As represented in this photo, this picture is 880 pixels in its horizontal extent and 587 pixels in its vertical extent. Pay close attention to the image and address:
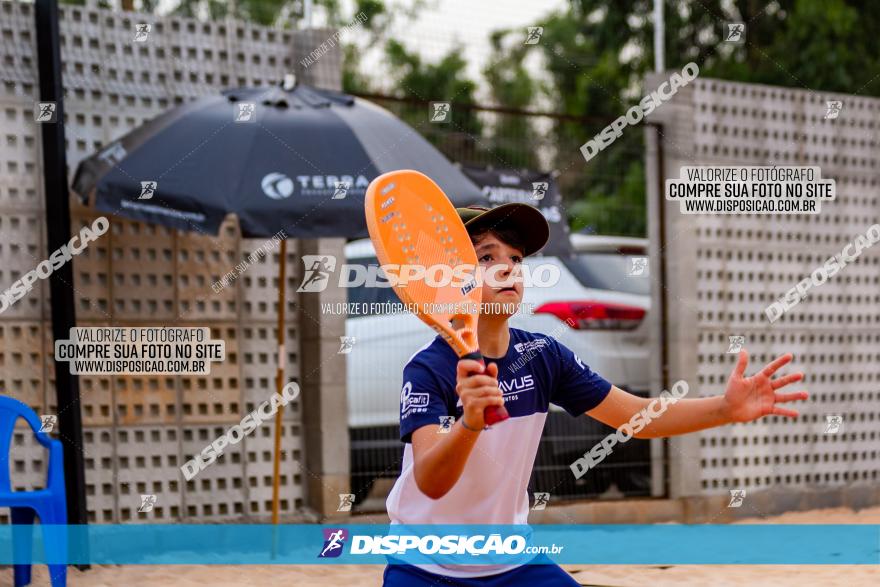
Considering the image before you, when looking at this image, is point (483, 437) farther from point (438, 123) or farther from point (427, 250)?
point (438, 123)

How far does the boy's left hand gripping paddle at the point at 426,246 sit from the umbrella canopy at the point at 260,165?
9.86ft

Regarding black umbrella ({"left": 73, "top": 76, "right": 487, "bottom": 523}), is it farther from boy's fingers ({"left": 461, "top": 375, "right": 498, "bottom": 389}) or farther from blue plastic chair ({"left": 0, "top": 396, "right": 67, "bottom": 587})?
boy's fingers ({"left": 461, "top": 375, "right": 498, "bottom": 389})

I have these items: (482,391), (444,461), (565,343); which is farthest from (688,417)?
(565,343)

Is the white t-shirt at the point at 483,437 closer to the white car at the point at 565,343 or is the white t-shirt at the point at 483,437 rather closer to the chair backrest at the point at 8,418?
the chair backrest at the point at 8,418

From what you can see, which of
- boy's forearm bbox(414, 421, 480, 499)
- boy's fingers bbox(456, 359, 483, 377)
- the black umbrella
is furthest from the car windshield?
boy's fingers bbox(456, 359, 483, 377)

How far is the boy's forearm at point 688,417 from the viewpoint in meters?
3.38

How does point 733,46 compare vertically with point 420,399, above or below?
above

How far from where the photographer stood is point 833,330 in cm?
930

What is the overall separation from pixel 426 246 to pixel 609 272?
5.40 m

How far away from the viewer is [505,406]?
3.25 metres

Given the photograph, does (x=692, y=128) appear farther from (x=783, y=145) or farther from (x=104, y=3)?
(x=104, y=3)

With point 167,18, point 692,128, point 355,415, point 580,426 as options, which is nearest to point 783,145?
point 692,128

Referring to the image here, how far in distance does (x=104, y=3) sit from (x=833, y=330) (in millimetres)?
6208

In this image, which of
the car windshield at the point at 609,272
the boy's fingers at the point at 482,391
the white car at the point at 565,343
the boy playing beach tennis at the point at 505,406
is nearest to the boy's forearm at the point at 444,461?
the boy playing beach tennis at the point at 505,406
